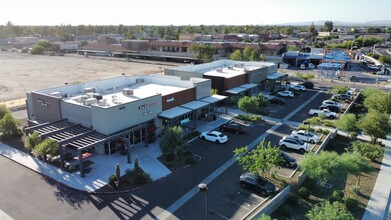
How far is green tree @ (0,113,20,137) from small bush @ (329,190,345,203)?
37188 millimetres

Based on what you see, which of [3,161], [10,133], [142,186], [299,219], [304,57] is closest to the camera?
[299,219]

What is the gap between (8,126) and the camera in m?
37.2

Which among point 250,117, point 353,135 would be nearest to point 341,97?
point 353,135

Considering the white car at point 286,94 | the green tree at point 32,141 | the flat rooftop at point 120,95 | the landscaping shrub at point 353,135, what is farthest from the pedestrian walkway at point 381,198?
the green tree at point 32,141

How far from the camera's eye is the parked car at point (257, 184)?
25158 millimetres

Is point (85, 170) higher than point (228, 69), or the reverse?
point (228, 69)

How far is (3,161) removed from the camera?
31609 mm

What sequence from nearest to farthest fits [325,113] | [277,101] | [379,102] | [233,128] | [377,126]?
[377,126] → [233,128] → [379,102] → [325,113] → [277,101]

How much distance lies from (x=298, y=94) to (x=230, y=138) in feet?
102

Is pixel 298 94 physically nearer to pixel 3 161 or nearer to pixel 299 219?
pixel 299 219

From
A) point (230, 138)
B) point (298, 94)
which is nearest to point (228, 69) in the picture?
point (298, 94)

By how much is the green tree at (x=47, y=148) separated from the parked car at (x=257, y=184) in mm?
19138

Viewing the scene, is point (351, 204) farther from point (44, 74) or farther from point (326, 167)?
point (44, 74)

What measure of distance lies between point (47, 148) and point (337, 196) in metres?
27.6
